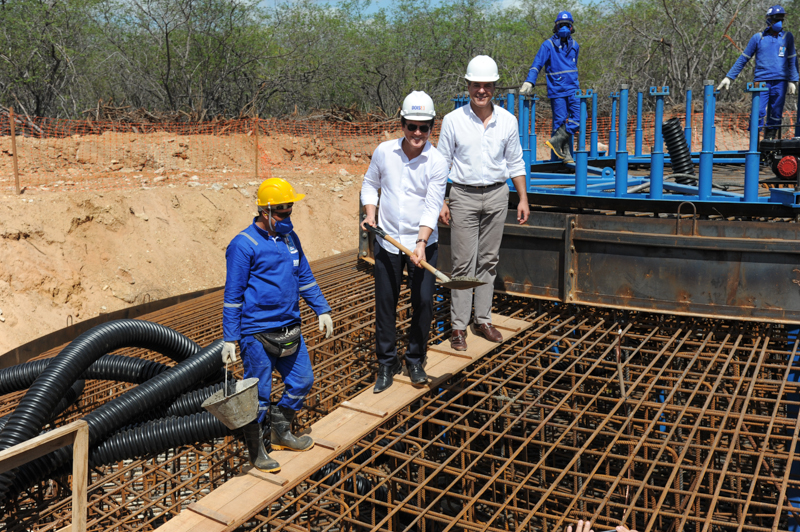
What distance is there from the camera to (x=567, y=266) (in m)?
5.91

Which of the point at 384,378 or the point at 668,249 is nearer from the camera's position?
the point at 384,378

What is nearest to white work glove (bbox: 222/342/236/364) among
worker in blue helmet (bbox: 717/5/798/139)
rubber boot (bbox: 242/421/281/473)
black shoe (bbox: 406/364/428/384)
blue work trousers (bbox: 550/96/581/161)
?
rubber boot (bbox: 242/421/281/473)

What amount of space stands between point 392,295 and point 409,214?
21.6 inches

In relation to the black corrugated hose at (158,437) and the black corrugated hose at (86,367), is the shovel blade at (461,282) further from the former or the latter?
the black corrugated hose at (86,367)

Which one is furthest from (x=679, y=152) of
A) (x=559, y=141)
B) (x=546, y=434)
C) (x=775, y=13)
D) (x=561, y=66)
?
(x=546, y=434)

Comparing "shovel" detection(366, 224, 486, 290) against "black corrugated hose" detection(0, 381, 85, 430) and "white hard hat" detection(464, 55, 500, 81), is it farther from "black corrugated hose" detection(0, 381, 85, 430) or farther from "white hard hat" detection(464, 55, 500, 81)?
"black corrugated hose" detection(0, 381, 85, 430)

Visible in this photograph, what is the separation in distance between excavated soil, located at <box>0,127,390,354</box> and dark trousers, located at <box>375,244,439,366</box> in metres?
9.44

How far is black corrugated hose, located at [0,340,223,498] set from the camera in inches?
169

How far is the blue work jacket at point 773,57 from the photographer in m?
8.55

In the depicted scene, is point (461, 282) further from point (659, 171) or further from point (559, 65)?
point (559, 65)

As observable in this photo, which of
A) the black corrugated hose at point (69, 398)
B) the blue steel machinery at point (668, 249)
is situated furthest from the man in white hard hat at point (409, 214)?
the black corrugated hose at point (69, 398)

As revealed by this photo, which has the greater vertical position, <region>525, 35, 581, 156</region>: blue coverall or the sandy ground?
<region>525, 35, 581, 156</region>: blue coverall

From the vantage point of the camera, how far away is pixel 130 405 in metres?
4.79

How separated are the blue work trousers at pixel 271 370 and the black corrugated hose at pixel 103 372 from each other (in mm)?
1884
